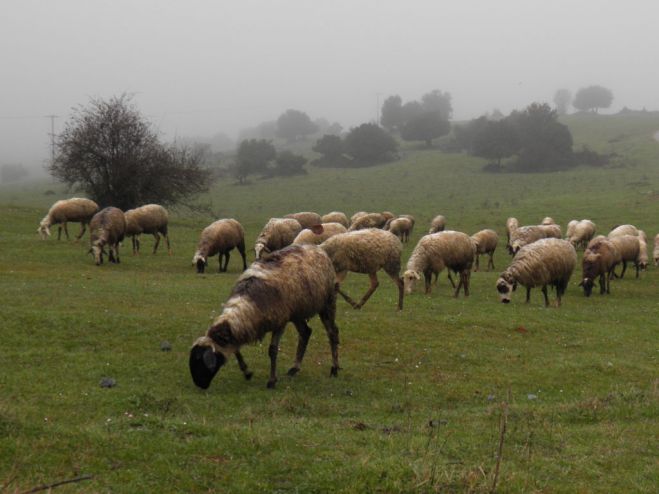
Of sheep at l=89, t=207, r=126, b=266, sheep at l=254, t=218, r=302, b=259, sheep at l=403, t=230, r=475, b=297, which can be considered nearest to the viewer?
sheep at l=403, t=230, r=475, b=297

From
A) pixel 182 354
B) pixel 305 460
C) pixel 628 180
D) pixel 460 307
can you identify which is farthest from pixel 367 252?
pixel 628 180

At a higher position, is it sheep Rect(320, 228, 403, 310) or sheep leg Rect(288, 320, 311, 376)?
sheep Rect(320, 228, 403, 310)

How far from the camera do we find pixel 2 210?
41531mm

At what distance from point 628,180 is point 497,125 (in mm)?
22556

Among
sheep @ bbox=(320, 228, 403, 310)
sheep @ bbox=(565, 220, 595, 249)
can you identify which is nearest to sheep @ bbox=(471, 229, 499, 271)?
sheep @ bbox=(565, 220, 595, 249)

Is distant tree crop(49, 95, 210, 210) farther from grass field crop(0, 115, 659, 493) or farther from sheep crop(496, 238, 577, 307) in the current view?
sheep crop(496, 238, 577, 307)

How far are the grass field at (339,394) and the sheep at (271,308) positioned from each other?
0.55 metres

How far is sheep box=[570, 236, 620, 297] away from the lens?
74.0 ft

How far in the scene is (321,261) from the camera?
441 inches

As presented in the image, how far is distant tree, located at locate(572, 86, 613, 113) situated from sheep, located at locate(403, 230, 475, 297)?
17053cm

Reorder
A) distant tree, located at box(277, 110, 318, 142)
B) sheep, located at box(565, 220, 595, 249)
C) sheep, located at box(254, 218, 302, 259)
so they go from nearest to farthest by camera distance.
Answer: sheep, located at box(254, 218, 302, 259), sheep, located at box(565, 220, 595, 249), distant tree, located at box(277, 110, 318, 142)

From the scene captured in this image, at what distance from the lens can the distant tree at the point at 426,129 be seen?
106062 millimetres

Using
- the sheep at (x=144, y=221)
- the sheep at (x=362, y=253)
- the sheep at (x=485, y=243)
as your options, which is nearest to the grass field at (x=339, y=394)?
the sheep at (x=362, y=253)

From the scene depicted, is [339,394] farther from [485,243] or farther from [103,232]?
[485,243]
